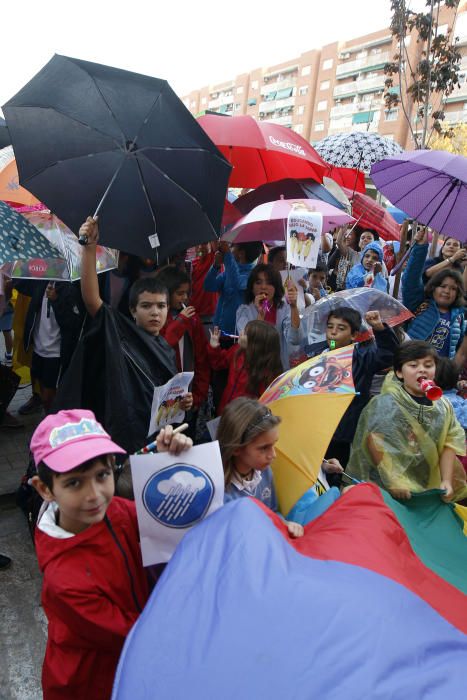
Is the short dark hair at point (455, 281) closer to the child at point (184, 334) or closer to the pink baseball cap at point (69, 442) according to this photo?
the child at point (184, 334)

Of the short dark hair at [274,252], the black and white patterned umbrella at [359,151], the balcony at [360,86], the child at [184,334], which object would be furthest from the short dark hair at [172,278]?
the balcony at [360,86]

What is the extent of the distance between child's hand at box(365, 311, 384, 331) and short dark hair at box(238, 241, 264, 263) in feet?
6.56

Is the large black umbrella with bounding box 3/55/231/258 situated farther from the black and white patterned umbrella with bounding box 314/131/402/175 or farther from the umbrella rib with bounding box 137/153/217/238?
the black and white patterned umbrella with bounding box 314/131/402/175

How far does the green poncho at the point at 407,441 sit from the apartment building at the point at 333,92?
50750mm

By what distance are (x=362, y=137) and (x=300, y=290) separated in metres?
4.43

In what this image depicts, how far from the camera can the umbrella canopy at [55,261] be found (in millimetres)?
3250

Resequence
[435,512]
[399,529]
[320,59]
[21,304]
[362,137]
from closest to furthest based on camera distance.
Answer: [399,529] < [435,512] < [21,304] < [362,137] < [320,59]

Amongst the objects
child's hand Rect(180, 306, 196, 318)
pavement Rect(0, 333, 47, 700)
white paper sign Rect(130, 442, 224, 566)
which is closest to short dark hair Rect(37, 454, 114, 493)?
white paper sign Rect(130, 442, 224, 566)

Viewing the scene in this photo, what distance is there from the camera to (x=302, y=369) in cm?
252

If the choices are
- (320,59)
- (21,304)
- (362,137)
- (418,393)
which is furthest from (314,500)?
(320,59)

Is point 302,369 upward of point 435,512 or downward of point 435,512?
upward

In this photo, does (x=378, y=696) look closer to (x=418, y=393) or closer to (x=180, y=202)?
(x=418, y=393)

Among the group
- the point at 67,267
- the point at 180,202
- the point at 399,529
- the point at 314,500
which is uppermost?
the point at 180,202

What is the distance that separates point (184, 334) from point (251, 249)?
1877mm
